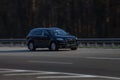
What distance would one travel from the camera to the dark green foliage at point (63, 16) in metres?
54.9

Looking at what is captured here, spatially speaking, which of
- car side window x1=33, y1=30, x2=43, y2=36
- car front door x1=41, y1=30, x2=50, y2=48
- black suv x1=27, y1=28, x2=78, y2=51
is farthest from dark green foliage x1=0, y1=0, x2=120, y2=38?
car front door x1=41, y1=30, x2=50, y2=48

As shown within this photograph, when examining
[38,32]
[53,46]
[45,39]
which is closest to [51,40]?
[53,46]

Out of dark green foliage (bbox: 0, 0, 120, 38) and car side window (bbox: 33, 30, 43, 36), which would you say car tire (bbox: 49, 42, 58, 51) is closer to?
car side window (bbox: 33, 30, 43, 36)

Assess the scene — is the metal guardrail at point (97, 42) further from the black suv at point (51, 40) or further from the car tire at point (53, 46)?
the car tire at point (53, 46)

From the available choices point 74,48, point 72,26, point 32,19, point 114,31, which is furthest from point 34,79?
point 32,19

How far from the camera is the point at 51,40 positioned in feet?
108

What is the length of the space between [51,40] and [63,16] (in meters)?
26.4

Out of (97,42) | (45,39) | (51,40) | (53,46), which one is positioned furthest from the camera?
(97,42)

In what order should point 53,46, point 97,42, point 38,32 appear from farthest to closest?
point 97,42, point 38,32, point 53,46

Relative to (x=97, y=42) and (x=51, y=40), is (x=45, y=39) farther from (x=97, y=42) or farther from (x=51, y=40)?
(x=97, y=42)

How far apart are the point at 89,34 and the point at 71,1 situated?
8.19 m

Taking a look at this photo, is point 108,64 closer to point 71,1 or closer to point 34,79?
point 34,79

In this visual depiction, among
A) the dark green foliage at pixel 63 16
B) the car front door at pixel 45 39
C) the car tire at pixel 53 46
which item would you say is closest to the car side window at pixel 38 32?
the car front door at pixel 45 39

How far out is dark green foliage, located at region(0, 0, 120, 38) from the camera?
54.9 metres
